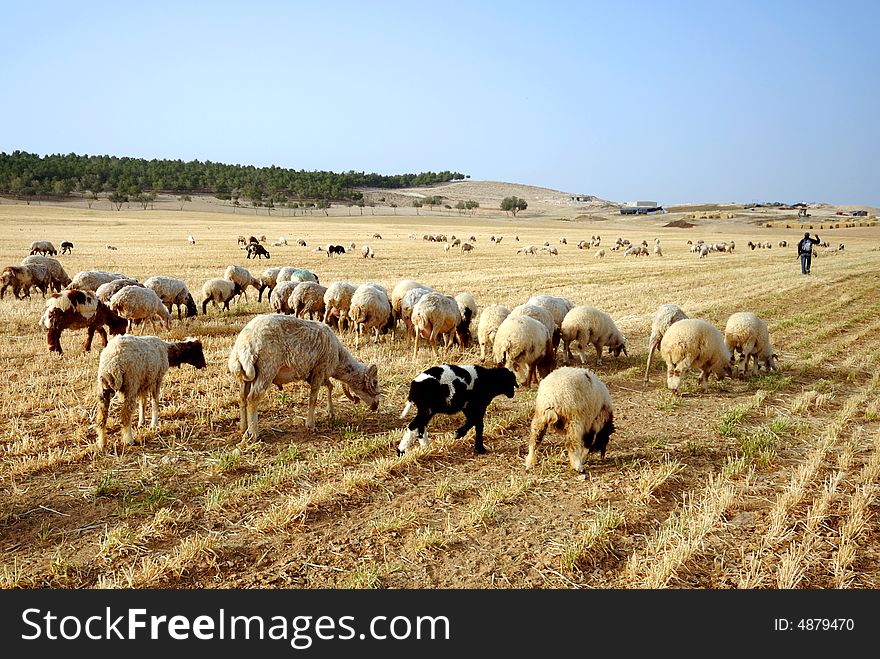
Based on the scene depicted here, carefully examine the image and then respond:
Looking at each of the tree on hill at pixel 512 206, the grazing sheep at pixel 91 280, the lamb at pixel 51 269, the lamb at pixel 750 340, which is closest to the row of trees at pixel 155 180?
the tree on hill at pixel 512 206

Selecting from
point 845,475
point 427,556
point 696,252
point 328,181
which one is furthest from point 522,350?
point 328,181

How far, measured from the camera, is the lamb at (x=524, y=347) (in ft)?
34.1

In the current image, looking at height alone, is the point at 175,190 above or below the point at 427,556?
above

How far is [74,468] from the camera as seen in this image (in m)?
6.88

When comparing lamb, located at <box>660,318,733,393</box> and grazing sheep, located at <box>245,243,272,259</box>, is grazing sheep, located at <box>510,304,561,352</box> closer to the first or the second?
lamb, located at <box>660,318,733,393</box>

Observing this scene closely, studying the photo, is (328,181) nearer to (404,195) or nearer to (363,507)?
(404,195)

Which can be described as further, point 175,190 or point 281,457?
point 175,190

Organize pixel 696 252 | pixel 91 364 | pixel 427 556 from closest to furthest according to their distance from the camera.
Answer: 1. pixel 427 556
2. pixel 91 364
3. pixel 696 252

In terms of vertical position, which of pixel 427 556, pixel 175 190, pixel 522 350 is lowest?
pixel 427 556

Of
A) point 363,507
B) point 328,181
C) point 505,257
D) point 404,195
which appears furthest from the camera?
point 404,195

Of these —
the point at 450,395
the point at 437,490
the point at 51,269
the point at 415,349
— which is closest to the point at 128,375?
the point at 450,395

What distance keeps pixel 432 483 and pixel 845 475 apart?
473cm

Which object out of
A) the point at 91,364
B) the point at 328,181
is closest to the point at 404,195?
the point at 328,181

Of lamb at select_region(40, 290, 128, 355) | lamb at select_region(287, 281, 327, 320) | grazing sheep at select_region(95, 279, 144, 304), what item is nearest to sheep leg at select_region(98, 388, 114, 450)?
lamb at select_region(40, 290, 128, 355)
